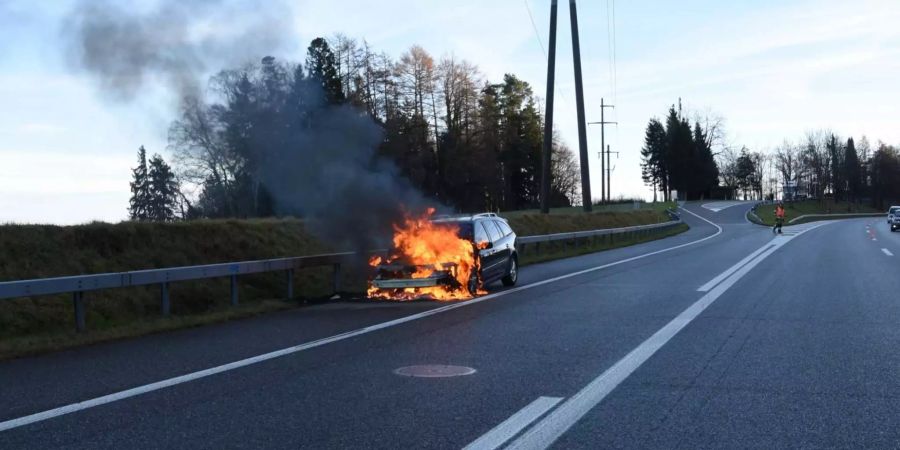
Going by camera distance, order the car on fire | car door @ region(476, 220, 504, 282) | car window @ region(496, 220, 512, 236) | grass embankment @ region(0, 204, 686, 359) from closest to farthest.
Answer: grass embankment @ region(0, 204, 686, 359), the car on fire, car door @ region(476, 220, 504, 282), car window @ region(496, 220, 512, 236)

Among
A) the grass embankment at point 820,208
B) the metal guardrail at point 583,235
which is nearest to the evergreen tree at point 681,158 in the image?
the grass embankment at point 820,208

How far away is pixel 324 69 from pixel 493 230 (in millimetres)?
5504

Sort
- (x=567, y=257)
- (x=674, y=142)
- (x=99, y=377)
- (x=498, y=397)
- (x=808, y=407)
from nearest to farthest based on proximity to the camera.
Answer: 1. (x=808, y=407)
2. (x=498, y=397)
3. (x=99, y=377)
4. (x=567, y=257)
5. (x=674, y=142)

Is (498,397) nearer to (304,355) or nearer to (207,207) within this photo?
(304,355)

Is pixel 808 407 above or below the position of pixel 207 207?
below

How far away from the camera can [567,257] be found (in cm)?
2897

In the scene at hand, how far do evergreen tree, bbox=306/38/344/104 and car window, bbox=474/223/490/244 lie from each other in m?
4.14

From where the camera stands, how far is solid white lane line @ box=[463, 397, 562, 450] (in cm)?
547

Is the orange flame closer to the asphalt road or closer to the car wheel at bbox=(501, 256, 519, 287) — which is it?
the asphalt road

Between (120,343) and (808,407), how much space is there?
842 centimetres

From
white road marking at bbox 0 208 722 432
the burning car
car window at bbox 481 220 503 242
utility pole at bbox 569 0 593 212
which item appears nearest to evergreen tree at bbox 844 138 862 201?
utility pole at bbox 569 0 593 212

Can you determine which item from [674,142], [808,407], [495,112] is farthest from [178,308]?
[674,142]

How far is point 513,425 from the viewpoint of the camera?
5965 millimetres

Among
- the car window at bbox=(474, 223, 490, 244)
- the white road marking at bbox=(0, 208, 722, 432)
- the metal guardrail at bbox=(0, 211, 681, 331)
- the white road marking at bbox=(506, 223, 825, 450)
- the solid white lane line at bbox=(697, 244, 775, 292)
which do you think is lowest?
the solid white lane line at bbox=(697, 244, 775, 292)
